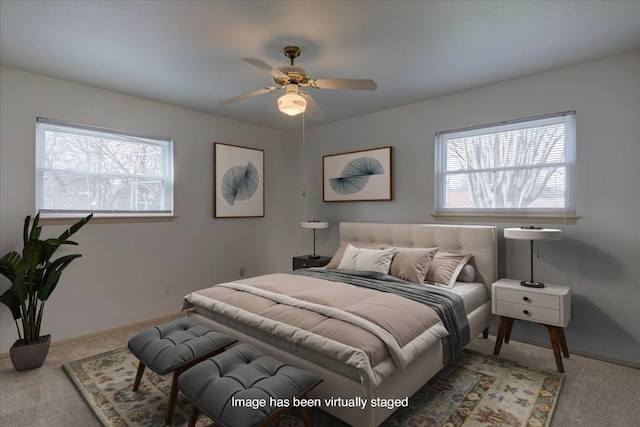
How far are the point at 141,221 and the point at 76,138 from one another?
1.04 meters

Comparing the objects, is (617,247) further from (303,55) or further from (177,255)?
(177,255)

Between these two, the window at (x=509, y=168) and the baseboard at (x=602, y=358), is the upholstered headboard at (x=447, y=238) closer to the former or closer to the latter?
the window at (x=509, y=168)

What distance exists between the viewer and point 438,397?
7.39ft

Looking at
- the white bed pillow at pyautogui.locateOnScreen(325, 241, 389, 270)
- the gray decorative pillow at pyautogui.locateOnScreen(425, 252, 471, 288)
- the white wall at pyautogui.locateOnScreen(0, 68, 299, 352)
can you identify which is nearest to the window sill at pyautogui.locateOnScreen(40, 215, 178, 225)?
the white wall at pyautogui.locateOnScreen(0, 68, 299, 352)

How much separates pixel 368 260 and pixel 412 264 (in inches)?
18.1

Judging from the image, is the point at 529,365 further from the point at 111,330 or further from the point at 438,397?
the point at 111,330

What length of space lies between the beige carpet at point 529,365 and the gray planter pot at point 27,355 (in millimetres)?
53

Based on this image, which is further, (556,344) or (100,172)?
(100,172)

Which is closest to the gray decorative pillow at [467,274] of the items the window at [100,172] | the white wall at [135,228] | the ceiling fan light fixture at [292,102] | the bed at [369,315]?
the bed at [369,315]

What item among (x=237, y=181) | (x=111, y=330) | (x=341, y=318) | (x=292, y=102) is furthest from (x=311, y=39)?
(x=111, y=330)

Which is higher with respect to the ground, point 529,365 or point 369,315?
point 369,315

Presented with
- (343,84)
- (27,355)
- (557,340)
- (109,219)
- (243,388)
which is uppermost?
(343,84)

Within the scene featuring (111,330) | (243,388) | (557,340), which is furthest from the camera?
(111,330)

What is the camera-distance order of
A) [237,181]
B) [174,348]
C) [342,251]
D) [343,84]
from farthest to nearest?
[237,181] < [342,251] < [343,84] < [174,348]
